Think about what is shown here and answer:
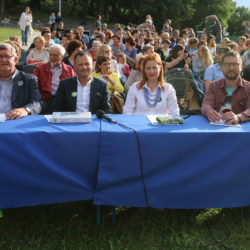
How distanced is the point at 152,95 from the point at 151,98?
0.13ft

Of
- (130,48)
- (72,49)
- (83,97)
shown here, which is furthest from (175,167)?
(130,48)

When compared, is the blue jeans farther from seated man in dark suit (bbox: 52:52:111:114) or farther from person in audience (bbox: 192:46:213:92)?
seated man in dark suit (bbox: 52:52:111:114)

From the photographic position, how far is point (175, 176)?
9.25 ft

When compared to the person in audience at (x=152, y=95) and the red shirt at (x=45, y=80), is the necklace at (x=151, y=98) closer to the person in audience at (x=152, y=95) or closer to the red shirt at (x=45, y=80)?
the person in audience at (x=152, y=95)

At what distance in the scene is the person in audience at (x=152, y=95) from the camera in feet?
13.2

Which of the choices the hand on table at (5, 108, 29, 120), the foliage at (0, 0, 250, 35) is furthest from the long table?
the foliage at (0, 0, 250, 35)

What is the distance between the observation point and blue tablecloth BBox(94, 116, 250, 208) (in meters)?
2.75

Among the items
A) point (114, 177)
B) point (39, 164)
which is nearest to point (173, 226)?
point (114, 177)

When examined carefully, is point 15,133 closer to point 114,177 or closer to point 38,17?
point 114,177

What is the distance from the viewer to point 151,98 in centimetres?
407

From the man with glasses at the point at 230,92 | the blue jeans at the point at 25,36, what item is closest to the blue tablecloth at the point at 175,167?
the man with glasses at the point at 230,92

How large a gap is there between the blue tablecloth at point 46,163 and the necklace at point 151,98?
53.7 inches

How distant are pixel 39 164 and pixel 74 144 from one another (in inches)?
11.8

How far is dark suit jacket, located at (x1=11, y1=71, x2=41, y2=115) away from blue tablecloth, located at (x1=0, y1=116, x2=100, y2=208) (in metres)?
0.99
